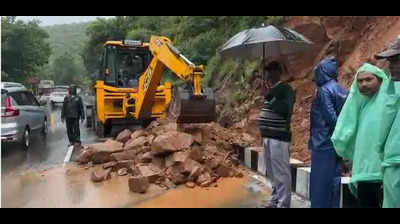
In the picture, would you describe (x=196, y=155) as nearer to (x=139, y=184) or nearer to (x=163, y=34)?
(x=139, y=184)

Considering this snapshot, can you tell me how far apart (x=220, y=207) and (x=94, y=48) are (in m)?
31.1

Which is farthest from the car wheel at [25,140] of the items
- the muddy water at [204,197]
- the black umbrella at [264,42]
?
the black umbrella at [264,42]

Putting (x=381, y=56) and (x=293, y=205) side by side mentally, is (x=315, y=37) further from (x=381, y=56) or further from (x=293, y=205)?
(x=381, y=56)

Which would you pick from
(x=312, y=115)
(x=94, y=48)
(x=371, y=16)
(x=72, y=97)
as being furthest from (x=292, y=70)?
(x=94, y=48)

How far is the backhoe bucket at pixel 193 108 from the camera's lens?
7301 millimetres

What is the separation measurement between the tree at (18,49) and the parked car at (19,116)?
53.9 ft

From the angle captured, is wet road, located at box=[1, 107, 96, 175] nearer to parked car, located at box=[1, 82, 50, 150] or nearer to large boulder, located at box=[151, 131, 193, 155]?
parked car, located at box=[1, 82, 50, 150]

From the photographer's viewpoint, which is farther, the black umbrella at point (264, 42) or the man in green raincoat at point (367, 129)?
the black umbrella at point (264, 42)

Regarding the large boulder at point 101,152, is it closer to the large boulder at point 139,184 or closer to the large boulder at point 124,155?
the large boulder at point 124,155

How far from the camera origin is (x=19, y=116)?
9.51m

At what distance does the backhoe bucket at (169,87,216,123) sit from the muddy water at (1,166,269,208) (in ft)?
4.38

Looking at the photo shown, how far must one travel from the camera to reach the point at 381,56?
336cm

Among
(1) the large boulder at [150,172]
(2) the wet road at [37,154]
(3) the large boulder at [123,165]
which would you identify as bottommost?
(2) the wet road at [37,154]

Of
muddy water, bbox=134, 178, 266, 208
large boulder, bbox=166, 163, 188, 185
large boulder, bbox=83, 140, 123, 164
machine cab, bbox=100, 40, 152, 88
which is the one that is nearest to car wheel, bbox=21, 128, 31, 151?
machine cab, bbox=100, 40, 152, 88
